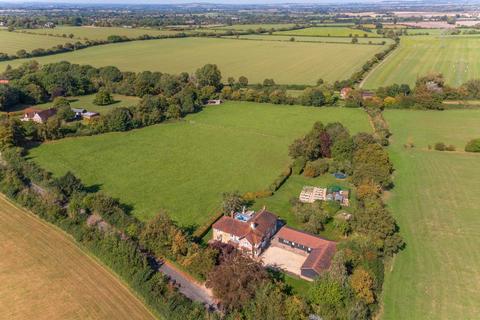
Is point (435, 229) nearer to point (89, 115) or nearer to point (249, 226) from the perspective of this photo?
point (249, 226)

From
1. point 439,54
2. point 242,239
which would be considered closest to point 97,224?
point 242,239

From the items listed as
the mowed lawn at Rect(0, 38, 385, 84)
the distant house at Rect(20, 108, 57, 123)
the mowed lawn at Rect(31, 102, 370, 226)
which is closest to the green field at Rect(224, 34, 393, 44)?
the mowed lawn at Rect(0, 38, 385, 84)

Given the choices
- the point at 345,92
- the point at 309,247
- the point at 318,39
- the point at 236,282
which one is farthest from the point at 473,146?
the point at 318,39

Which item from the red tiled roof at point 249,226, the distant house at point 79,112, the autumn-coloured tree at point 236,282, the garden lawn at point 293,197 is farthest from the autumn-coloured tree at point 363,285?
the distant house at point 79,112

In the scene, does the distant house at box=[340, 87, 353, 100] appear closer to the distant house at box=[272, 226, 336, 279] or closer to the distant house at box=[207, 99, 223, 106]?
the distant house at box=[207, 99, 223, 106]

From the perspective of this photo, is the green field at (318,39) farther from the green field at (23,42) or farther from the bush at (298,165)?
the bush at (298,165)

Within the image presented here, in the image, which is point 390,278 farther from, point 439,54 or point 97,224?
point 439,54

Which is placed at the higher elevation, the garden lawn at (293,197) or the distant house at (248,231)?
the distant house at (248,231)

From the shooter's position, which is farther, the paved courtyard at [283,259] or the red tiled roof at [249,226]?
the red tiled roof at [249,226]
